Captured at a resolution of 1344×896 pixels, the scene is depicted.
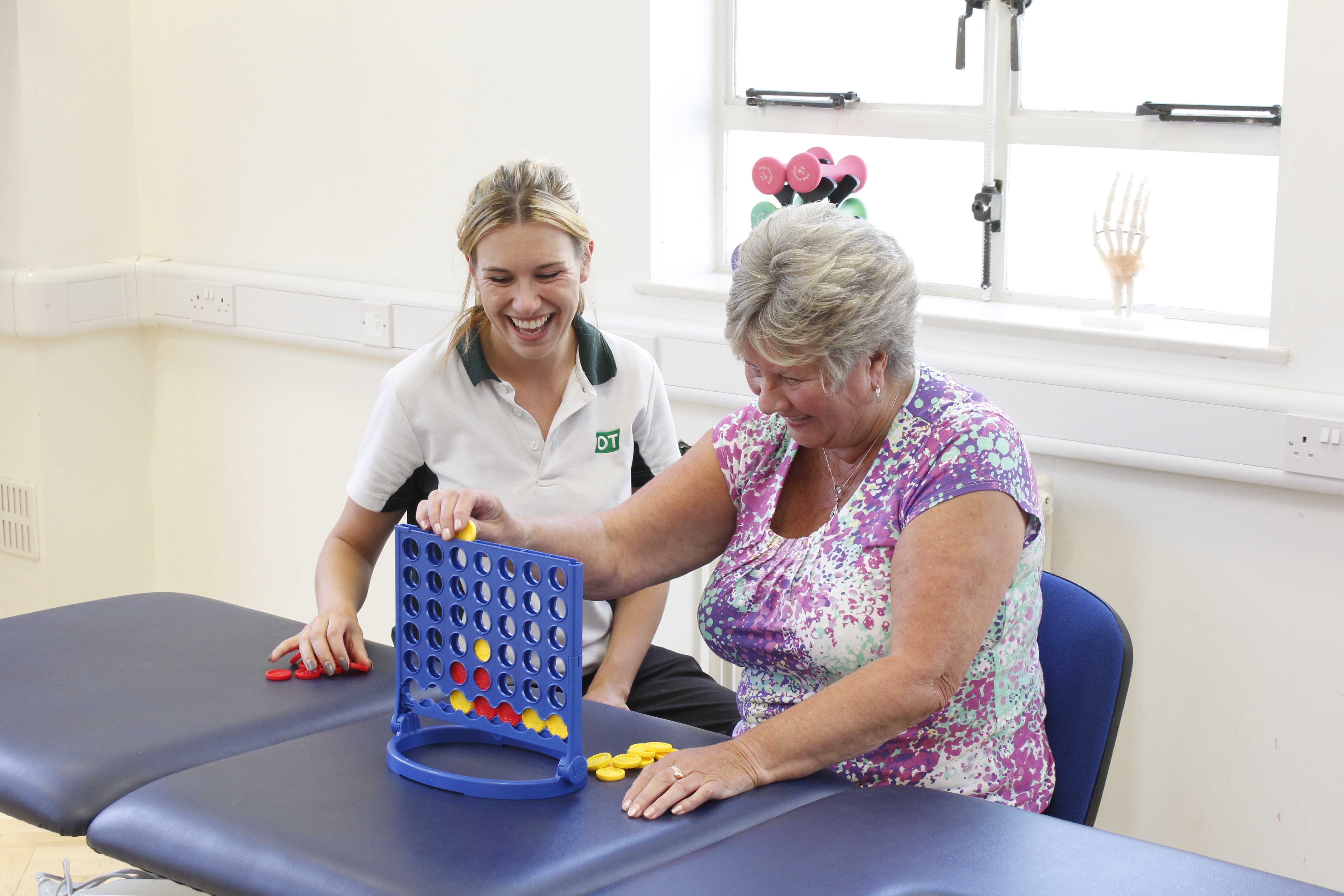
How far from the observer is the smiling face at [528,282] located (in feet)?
6.29

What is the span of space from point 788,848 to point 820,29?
1920 mm

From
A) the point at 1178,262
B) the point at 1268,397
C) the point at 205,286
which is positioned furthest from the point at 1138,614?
the point at 205,286

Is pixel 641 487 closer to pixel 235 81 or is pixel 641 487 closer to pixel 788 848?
pixel 788 848

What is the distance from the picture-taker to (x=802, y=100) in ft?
9.11

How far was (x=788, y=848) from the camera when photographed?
1246mm

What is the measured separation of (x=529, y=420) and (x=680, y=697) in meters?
0.45

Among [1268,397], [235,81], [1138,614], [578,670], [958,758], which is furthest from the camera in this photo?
[235,81]

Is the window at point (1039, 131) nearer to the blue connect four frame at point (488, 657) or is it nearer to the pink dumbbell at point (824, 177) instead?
the pink dumbbell at point (824, 177)

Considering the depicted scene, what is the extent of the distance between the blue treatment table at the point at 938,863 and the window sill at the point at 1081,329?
914mm

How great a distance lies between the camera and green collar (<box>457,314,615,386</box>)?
2.00 metres

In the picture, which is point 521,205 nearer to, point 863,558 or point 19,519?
point 863,558

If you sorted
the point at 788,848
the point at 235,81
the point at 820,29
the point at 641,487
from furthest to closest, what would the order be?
the point at 235,81 < the point at 820,29 < the point at 641,487 < the point at 788,848

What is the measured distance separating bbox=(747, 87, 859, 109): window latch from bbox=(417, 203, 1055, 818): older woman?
3.94ft

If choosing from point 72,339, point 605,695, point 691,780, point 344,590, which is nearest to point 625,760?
point 691,780
